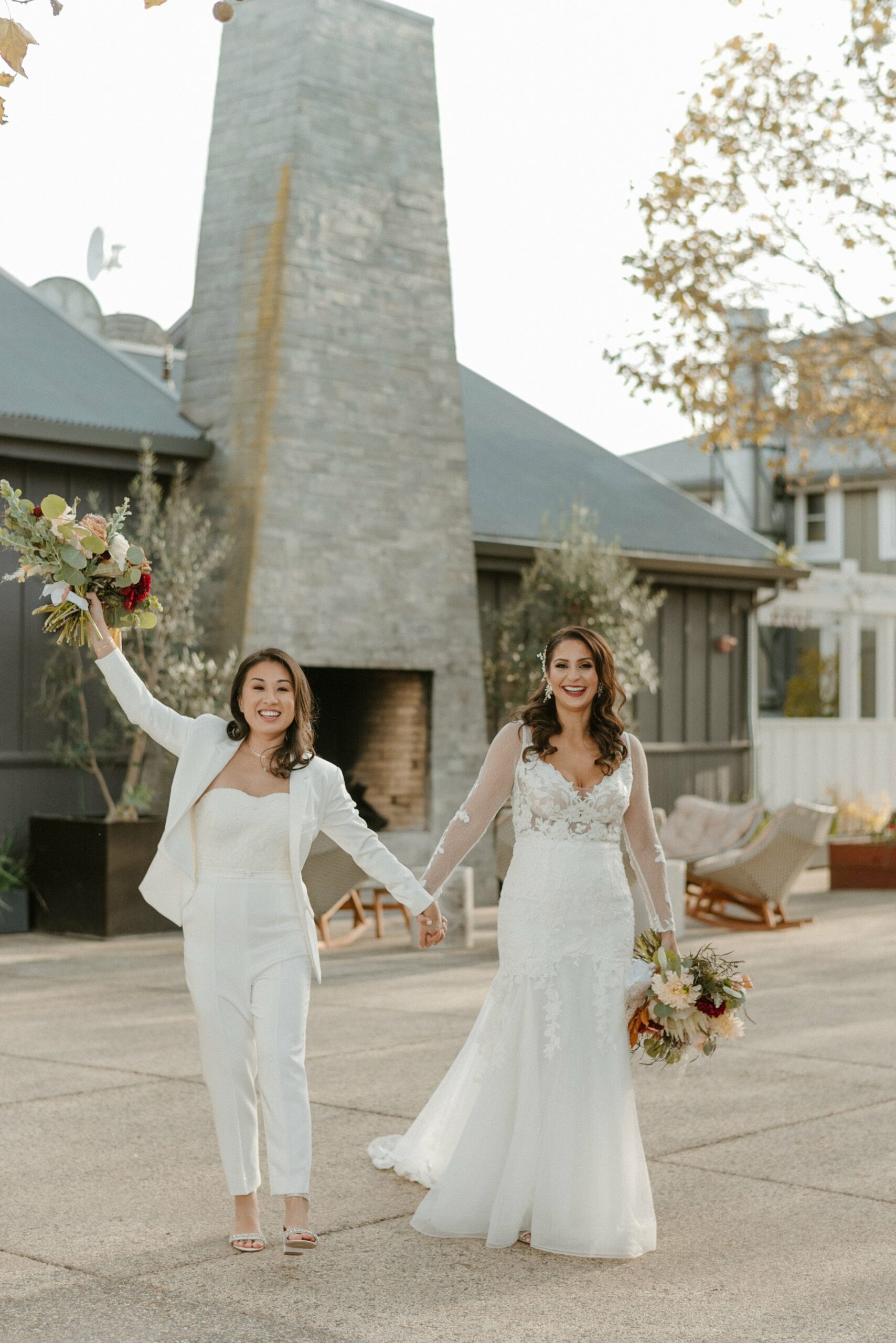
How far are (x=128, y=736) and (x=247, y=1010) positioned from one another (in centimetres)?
842

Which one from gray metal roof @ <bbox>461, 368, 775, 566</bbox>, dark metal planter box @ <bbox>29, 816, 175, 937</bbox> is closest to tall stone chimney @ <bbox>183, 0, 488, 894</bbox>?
gray metal roof @ <bbox>461, 368, 775, 566</bbox>

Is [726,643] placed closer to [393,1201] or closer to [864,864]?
[864,864]

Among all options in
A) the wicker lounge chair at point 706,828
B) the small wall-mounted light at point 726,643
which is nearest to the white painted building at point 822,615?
the small wall-mounted light at point 726,643

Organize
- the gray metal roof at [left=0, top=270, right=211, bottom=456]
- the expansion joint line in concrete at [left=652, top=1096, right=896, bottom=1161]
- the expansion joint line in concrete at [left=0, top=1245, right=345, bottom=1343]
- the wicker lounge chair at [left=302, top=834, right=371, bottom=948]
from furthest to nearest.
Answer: the gray metal roof at [left=0, top=270, right=211, bottom=456] < the wicker lounge chair at [left=302, top=834, right=371, bottom=948] < the expansion joint line in concrete at [left=652, top=1096, right=896, bottom=1161] < the expansion joint line in concrete at [left=0, top=1245, right=345, bottom=1343]

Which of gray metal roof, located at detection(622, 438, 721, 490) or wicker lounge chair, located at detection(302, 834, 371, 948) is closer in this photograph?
wicker lounge chair, located at detection(302, 834, 371, 948)

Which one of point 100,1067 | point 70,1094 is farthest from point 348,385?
point 70,1094

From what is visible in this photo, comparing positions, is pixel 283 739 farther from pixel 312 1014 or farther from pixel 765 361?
pixel 765 361

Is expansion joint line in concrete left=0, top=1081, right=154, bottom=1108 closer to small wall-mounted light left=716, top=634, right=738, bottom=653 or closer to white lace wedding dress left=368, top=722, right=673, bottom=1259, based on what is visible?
white lace wedding dress left=368, top=722, right=673, bottom=1259

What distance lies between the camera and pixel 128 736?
1320 centimetres

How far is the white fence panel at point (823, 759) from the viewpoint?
65.4 ft

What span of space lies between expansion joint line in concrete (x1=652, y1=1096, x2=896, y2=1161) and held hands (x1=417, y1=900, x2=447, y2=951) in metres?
1.48

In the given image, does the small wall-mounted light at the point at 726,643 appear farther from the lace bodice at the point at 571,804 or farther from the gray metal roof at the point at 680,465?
the lace bodice at the point at 571,804

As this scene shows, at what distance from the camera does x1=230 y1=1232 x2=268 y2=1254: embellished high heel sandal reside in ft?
16.3

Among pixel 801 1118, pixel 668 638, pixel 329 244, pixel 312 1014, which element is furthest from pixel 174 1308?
pixel 668 638
